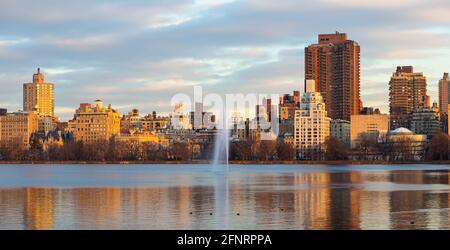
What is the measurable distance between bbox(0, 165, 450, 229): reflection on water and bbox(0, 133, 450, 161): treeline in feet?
396

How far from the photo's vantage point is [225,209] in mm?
36094

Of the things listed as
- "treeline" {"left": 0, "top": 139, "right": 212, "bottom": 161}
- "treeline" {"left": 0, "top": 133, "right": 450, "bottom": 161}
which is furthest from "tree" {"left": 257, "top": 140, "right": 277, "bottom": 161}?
"treeline" {"left": 0, "top": 139, "right": 212, "bottom": 161}

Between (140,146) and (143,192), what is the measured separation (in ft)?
468

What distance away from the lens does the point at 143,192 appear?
48.8 meters

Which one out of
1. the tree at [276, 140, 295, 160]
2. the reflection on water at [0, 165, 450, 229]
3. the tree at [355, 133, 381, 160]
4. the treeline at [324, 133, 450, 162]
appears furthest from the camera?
the tree at [355, 133, 381, 160]

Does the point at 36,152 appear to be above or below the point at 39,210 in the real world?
above

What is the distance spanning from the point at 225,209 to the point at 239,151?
Result: 137 meters

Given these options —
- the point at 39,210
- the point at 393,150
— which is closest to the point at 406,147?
the point at 393,150

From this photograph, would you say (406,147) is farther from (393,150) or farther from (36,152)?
(36,152)

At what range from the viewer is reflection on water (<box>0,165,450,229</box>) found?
3020 cm

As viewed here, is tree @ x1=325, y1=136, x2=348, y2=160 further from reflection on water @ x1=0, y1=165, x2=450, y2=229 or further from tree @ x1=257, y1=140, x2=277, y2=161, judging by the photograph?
reflection on water @ x1=0, y1=165, x2=450, y2=229

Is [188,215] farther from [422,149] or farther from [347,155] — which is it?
[422,149]
